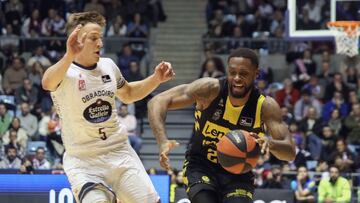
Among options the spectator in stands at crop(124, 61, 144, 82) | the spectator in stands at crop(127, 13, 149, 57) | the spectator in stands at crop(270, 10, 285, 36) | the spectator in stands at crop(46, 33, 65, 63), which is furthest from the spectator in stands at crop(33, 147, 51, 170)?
the spectator in stands at crop(270, 10, 285, 36)

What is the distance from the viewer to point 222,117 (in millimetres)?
8062

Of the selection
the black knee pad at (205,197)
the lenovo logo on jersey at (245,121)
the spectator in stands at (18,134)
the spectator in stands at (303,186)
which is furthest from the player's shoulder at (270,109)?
the spectator in stands at (18,134)

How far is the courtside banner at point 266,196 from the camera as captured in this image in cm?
1327

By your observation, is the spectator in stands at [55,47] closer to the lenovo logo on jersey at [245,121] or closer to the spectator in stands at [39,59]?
the spectator in stands at [39,59]

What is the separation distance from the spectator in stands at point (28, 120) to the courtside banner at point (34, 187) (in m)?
5.93

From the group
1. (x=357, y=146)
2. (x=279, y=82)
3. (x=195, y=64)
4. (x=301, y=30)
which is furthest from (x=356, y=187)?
(x=195, y=64)

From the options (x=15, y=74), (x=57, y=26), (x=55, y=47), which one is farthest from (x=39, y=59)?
(x=57, y=26)

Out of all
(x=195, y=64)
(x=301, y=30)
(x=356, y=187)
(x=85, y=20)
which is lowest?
(x=356, y=187)

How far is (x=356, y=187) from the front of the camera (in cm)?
1656

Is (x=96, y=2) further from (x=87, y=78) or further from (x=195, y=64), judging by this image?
(x=87, y=78)

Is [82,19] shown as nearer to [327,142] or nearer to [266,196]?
[266,196]

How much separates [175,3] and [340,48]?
860 centimetres

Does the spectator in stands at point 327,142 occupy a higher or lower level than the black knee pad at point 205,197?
lower

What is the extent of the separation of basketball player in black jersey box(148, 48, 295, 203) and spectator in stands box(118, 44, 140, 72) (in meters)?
12.4
